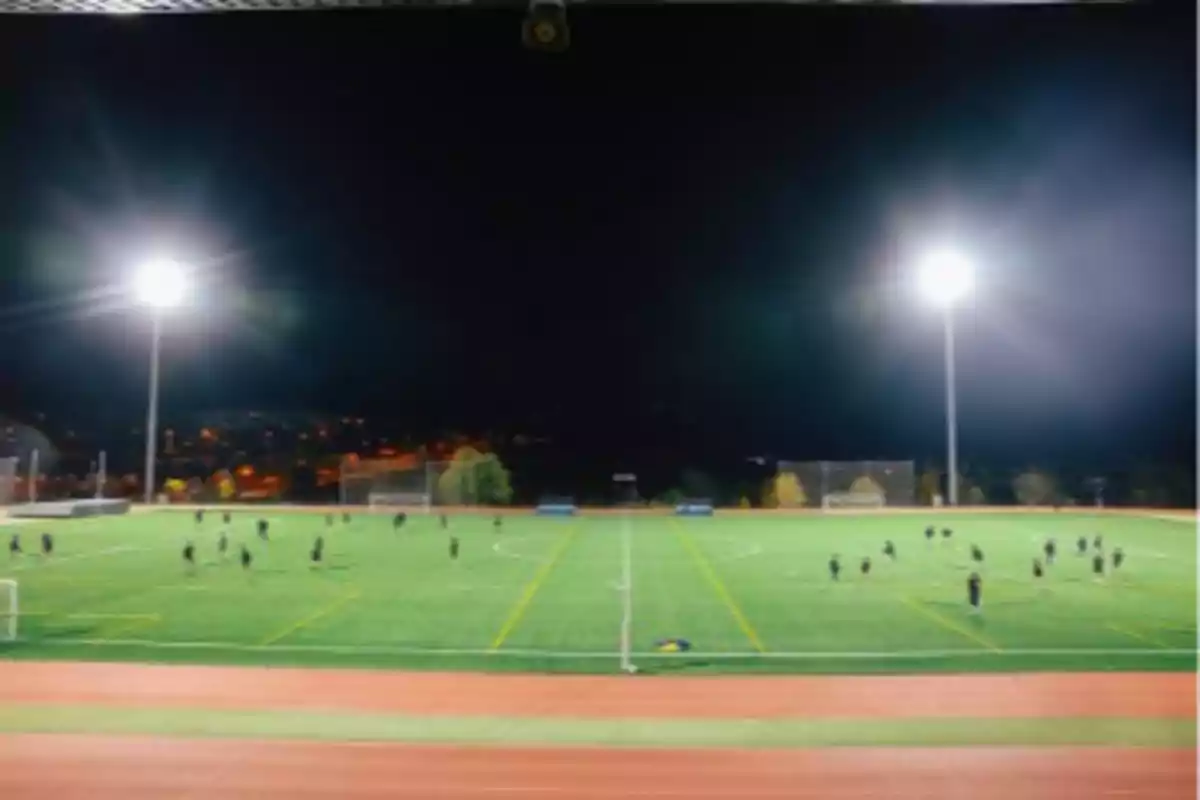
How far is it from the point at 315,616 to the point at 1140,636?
424 inches

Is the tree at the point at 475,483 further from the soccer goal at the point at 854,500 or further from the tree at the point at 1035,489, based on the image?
the tree at the point at 1035,489

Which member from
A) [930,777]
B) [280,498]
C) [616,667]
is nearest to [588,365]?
[280,498]

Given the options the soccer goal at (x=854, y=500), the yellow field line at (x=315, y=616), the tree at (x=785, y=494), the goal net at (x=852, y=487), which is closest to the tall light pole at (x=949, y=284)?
the goal net at (x=852, y=487)

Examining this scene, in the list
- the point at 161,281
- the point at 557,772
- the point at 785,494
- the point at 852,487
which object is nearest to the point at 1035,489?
the point at 852,487

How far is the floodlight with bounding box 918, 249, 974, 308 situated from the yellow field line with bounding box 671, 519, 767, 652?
17134 millimetres

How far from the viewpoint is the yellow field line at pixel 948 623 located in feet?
43.2

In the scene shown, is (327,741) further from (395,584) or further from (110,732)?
(395,584)

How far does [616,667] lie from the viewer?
11750mm

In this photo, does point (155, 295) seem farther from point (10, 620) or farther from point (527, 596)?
point (10, 620)

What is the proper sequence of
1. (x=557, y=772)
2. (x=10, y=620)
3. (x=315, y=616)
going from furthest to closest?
1. (x=315, y=616)
2. (x=10, y=620)
3. (x=557, y=772)

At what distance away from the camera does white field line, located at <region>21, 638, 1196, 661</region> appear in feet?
40.4

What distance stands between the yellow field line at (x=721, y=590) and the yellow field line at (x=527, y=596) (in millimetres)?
2943

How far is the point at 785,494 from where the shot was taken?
45312mm

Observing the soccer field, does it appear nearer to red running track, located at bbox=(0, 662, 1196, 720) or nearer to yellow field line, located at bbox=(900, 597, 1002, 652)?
yellow field line, located at bbox=(900, 597, 1002, 652)
